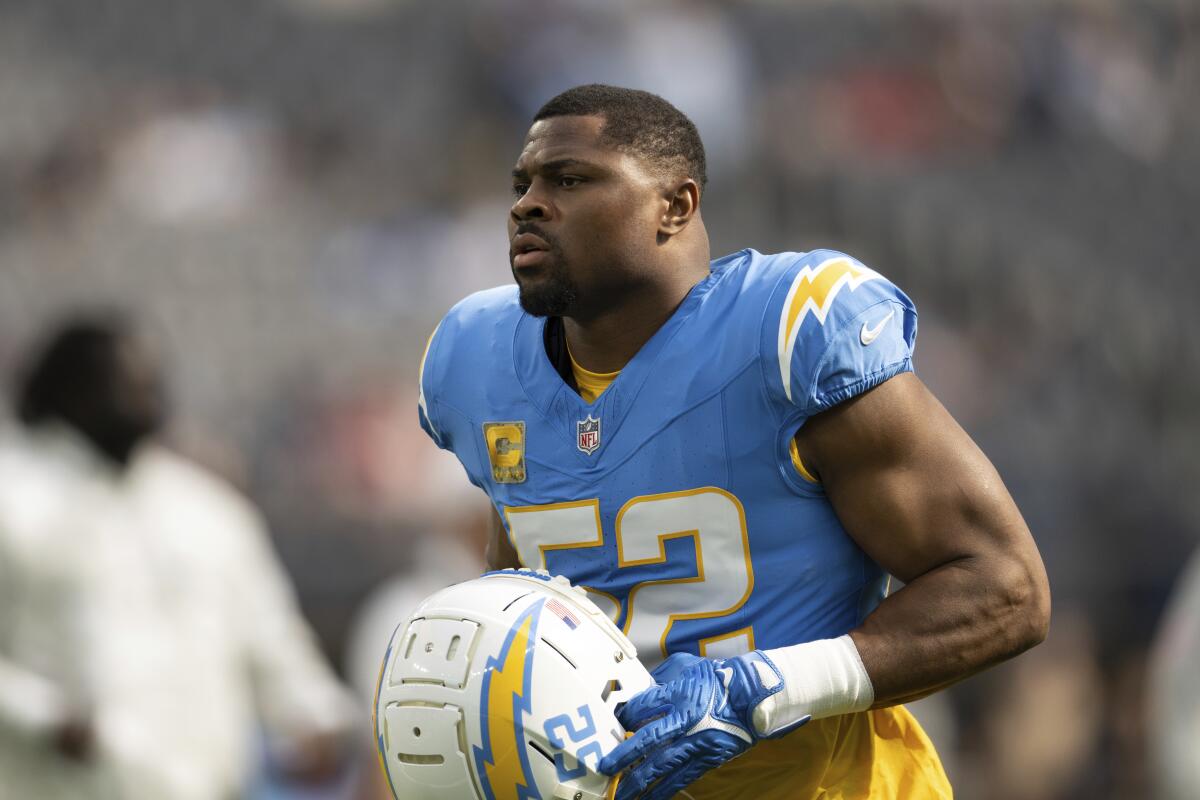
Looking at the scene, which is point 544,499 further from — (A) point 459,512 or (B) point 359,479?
(B) point 359,479

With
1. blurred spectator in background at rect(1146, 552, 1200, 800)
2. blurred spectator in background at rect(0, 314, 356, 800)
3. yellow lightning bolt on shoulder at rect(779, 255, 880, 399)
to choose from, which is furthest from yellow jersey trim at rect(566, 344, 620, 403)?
blurred spectator in background at rect(0, 314, 356, 800)

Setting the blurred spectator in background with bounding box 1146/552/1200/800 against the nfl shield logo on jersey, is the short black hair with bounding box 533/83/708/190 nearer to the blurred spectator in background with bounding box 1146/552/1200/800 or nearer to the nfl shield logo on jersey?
the nfl shield logo on jersey

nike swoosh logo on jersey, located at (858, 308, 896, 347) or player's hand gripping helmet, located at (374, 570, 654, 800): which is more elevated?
nike swoosh logo on jersey, located at (858, 308, 896, 347)

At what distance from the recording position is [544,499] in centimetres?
289

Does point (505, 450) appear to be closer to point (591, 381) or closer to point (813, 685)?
point (591, 381)

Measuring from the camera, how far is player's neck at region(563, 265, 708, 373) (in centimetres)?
291

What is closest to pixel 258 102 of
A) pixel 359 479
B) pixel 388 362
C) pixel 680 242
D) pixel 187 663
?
pixel 388 362

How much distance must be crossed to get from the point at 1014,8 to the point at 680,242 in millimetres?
10419

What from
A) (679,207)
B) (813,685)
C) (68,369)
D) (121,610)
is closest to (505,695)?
(813,685)

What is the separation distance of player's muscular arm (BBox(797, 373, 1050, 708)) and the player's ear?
48cm

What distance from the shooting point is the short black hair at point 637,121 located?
2875 millimetres

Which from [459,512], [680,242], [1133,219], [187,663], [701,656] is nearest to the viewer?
[701,656]

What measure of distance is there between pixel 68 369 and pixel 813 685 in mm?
3515

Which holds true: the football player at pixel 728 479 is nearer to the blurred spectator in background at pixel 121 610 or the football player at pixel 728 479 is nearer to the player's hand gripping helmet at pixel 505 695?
the player's hand gripping helmet at pixel 505 695
